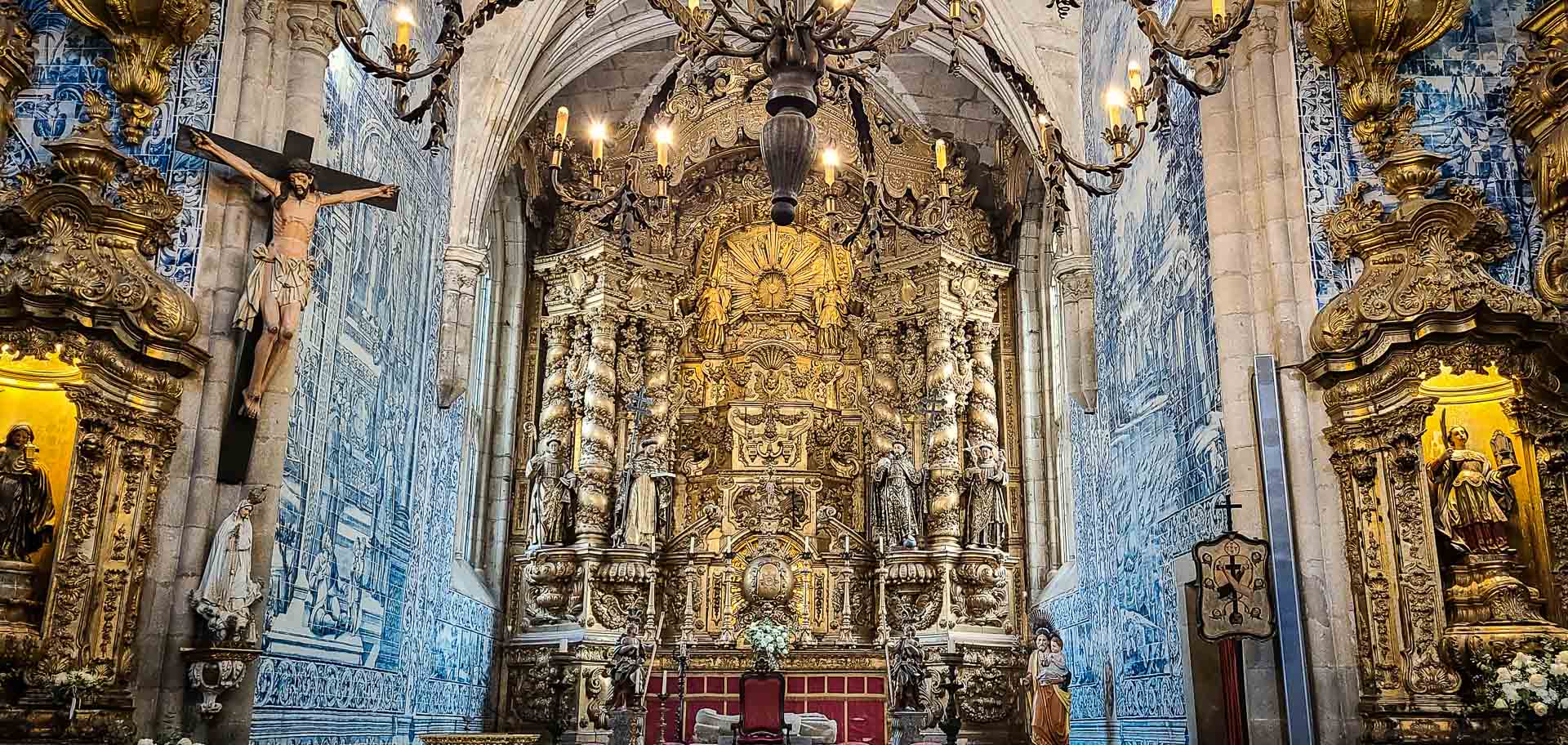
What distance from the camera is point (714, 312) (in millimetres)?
22328

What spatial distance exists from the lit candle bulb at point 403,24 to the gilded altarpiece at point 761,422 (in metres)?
13.2

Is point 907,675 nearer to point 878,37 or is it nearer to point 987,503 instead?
point 987,503

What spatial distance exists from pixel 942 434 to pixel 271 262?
13.5 m

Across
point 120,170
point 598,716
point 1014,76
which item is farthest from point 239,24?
point 598,716

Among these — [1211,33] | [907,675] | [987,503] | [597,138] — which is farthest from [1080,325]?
[597,138]

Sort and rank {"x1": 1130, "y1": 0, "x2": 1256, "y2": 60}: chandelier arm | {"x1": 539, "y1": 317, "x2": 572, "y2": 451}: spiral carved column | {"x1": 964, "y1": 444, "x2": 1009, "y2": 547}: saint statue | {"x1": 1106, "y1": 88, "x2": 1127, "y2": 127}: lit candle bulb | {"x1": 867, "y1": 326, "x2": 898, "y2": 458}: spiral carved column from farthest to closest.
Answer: {"x1": 867, "y1": 326, "x2": 898, "y2": 458}: spiral carved column
{"x1": 539, "y1": 317, "x2": 572, "y2": 451}: spiral carved column
{"x1": 964, "y1": 444, "x2": 1009, "y2": 547}: saint statue
{"x1": 1106, "y1": 88, "x2": 1127, "y2": 127}: lit candle bulb
{"x1": 1130, "y1": 0, "x2": 1256, "y2": 60}: chandelier arm

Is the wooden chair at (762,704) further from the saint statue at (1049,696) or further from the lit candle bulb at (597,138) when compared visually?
the lit candle bulb at (597,138)

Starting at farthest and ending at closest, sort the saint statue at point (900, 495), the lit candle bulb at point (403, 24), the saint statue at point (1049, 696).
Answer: the saint statue at point (900, 495) < the saint statue at point (1049, 696) < the lit candle bulb at point (403, 24)

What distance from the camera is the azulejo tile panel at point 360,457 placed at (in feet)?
31.7

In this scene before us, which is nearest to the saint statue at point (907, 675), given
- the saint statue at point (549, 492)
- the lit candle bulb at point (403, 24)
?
the saint statue at point (549, 492)

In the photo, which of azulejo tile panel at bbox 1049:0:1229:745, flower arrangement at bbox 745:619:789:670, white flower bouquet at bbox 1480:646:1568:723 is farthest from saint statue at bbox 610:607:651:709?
white flower bouquet at bbox 1480:646:1568:723

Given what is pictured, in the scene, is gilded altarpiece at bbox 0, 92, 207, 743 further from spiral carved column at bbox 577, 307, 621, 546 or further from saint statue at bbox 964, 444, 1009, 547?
saint statue at bbox 964, 444, 1009, 547

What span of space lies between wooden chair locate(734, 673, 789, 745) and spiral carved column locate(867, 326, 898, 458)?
6200 millimetres

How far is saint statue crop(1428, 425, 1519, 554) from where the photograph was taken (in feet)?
24.8
